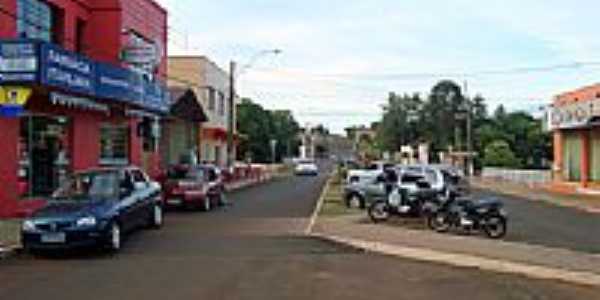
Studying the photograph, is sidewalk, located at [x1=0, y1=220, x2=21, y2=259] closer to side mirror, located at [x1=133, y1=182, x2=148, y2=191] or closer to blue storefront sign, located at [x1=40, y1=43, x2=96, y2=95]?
side mirror, located at [x1=133, y1=182, x2=148, y2=191]

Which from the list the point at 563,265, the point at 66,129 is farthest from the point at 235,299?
the point at 66,129

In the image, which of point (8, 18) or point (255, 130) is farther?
point (255, 130)

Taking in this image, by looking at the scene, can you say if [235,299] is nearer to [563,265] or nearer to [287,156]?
[563,265]

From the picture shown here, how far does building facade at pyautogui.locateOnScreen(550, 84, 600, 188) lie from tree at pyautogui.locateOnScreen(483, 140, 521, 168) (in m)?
31.1

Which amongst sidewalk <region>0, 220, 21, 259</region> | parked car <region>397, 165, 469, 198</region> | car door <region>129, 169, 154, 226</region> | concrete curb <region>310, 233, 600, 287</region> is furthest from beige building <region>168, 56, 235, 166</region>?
concrete curb <region>310, 233, 600, 287</region>

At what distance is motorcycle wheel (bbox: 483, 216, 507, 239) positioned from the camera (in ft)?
70.3

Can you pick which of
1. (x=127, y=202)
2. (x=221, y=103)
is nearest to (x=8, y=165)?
(x=127, y=202)

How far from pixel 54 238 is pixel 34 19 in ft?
39.9

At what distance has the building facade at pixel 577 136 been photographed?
4672 cm

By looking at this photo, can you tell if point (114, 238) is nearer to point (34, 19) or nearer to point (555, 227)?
point (34, 19)

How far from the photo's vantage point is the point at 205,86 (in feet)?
200

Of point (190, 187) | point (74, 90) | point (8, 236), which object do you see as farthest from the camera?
point (190, 187)

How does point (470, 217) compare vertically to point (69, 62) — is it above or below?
below

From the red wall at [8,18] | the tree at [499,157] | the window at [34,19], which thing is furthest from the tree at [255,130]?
the red wall at [8,18]
